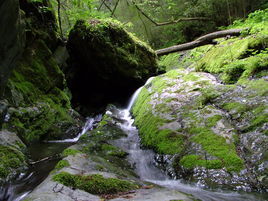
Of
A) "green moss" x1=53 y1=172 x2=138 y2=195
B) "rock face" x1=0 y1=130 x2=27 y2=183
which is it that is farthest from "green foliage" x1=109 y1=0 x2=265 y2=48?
"green moss" x1=53 y1=172 x2=138 y2=195

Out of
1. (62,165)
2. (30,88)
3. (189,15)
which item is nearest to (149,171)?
(62,165)

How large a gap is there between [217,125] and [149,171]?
67.5 inches

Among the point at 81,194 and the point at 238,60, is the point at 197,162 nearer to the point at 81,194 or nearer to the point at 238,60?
the point at 81,194

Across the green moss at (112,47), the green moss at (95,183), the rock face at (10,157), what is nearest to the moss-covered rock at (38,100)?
the rock face at (10,157)

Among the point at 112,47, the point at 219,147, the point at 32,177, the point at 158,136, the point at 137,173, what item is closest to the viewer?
the point at 219,147

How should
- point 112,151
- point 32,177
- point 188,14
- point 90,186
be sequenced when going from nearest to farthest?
point 90,186, point 32,177, point 112,151, point 188,14

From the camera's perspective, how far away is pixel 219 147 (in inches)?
167

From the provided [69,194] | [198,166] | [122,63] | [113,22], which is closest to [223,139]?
[198,166]

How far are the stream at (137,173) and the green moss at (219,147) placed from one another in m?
0.56

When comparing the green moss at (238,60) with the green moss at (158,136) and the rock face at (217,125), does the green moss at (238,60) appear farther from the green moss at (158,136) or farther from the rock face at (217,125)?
the green moss at (158,136)

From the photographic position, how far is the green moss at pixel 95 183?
313 cm

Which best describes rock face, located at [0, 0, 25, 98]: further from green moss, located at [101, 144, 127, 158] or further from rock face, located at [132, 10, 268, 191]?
rock face, located at [132, 10, 268, 191]

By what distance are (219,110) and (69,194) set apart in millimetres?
3768

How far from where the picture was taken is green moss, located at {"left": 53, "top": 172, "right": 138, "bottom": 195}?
3.13m
